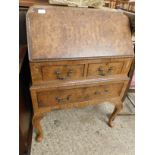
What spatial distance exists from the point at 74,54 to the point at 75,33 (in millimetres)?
153

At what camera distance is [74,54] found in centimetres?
98

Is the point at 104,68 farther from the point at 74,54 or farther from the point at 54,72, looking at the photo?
the point at 54,72

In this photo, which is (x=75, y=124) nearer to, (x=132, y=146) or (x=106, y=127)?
(x=106, y=127)

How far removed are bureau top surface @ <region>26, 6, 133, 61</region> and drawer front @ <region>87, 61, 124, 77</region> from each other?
81 millimetres

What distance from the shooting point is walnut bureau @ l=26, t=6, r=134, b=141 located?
945 millimetres

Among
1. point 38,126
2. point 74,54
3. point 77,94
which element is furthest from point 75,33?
point 38,126

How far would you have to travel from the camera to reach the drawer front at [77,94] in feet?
3.59

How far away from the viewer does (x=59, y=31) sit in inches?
38.5

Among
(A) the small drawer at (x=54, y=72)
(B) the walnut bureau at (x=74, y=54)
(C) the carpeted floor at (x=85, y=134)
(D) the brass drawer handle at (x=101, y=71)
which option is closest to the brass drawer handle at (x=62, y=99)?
(B) the walnut bureau at (x=74, y=54)

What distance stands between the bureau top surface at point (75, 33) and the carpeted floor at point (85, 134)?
0.89 m

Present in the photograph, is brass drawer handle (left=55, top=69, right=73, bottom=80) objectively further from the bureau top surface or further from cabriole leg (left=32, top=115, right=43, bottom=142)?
cabriole leg (left=32, top=115, right=43, bottom=142)

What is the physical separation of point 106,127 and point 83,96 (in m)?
0.64
